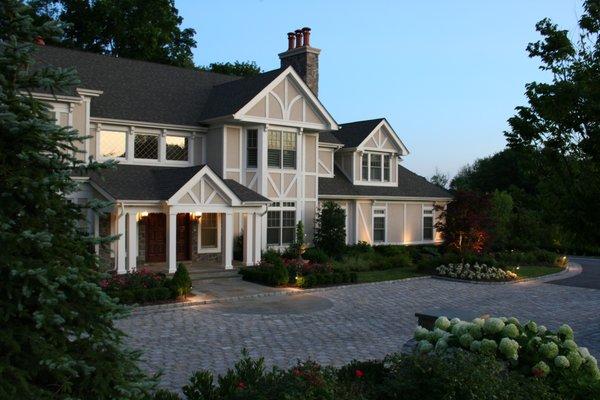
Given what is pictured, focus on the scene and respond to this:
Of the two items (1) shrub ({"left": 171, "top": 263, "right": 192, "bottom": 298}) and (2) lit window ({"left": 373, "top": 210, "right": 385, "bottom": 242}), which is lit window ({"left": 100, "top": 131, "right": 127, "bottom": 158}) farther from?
(2) lit window ({"left": 373, "top": 210, "right": 385, "bottom": 242})

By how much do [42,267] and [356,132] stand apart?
2902 centimetres

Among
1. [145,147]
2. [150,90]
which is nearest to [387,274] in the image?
[145,147]

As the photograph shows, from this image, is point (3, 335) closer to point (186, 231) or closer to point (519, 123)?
point (519, 123)

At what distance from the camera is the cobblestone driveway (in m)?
11.0

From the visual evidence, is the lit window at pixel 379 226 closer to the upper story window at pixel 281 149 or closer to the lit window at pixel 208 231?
the upper story window at pixel 281 149

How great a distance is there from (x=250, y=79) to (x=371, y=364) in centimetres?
2040

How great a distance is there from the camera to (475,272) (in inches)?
917

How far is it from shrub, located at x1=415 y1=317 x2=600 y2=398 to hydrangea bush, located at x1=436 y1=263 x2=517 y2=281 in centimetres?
1463

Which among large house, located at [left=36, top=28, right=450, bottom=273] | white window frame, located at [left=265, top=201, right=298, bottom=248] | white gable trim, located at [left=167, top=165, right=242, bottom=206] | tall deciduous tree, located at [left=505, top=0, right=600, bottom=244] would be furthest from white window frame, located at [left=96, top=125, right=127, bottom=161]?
tall deciduous tree, located at [left=505, top=0, right=600, bottom=244]

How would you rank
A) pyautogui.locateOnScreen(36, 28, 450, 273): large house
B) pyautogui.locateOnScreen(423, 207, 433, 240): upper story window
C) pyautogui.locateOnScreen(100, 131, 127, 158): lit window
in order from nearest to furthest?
pyautogui.locateOnScreen(36, 28, 450, 273): large house < pyautogui.locateOnScreen(100, 131, 127, 158): lit window < pyautogui.locateOnScreen(423, 207, 433, 240): upper story window

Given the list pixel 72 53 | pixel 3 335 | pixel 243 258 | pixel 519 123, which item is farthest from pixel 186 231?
pixel 3 335

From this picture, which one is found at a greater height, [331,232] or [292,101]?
[292,101]

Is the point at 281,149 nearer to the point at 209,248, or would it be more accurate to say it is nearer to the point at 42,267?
the point at 209,248

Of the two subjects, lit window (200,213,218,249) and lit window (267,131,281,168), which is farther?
lit window (267,131,281,168)
